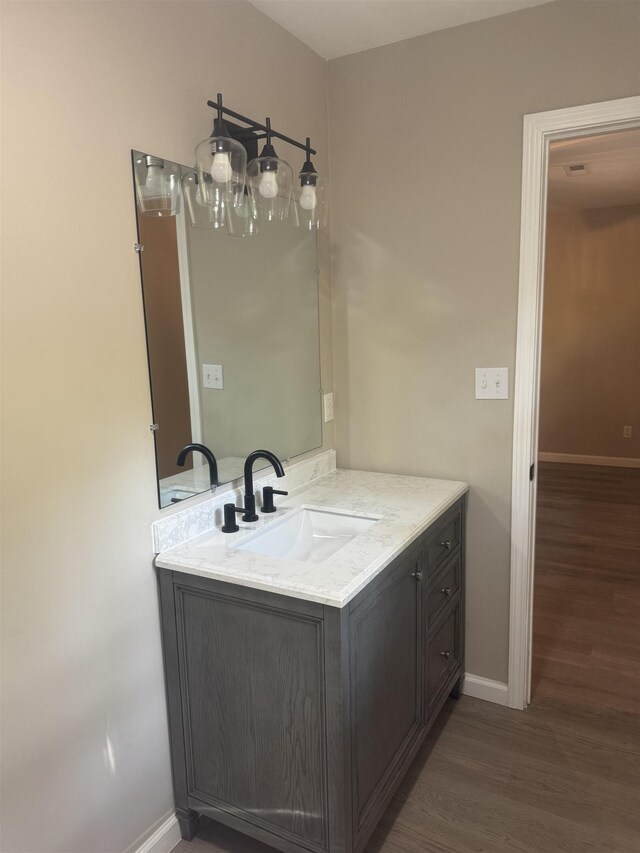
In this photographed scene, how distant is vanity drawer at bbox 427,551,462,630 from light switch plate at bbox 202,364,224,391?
97cm

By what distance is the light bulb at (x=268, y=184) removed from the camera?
1.80 m

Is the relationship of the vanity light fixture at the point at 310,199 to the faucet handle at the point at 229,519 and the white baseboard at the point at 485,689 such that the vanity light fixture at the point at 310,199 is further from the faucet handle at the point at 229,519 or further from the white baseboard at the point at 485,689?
the white baseboard at the point at 485,689

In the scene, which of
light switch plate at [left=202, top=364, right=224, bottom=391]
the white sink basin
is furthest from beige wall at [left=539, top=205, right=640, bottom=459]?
light switch plate at [left=202, top=364, right=224, bottom=391]

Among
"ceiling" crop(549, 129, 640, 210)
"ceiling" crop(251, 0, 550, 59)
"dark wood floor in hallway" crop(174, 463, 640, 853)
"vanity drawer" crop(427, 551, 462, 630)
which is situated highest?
"ceiling" crop(549, 129, 640, 210)

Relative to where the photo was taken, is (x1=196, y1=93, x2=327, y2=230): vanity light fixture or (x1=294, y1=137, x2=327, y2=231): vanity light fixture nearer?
(x1=196, y1=93, x2=327, y2=230): vanity light fixture

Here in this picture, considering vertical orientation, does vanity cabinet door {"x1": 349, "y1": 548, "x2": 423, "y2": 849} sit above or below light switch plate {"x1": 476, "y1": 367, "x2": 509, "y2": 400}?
below

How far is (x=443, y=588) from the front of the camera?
2189 millimetres

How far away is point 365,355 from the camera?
100 inches

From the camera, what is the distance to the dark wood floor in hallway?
1.81 metres

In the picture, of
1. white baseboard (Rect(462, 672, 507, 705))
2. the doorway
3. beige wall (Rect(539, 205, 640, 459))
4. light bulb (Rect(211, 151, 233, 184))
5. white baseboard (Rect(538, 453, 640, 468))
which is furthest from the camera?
white baseboard (Rect(538, 453, 640, 468))

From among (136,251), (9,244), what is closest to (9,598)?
(9,244)

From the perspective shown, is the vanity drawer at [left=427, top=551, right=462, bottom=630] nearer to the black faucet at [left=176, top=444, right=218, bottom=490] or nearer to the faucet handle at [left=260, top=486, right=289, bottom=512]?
the faucet handle at [left=260, top=486, right=289, bottom=512]

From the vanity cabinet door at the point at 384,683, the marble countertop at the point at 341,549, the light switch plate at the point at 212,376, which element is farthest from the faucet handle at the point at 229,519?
the vanity cabinet door at the point at 384,683

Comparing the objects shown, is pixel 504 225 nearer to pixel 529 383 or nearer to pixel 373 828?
pixel 529 383
